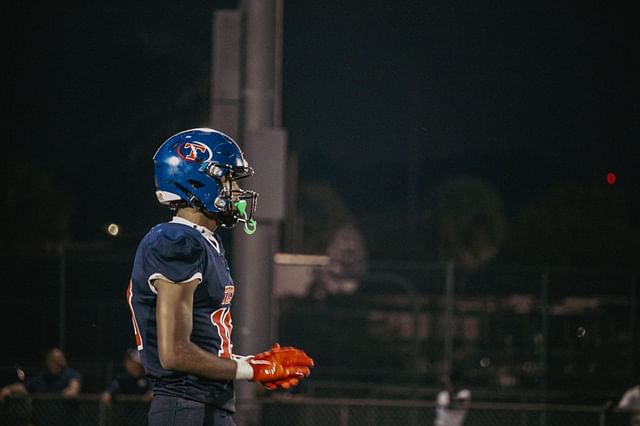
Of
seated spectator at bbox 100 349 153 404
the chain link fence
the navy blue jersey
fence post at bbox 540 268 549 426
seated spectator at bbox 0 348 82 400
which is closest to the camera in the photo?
the navy blue jersey

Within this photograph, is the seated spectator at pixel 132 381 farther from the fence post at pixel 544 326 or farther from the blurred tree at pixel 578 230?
the blurred tree at pixel 578 230

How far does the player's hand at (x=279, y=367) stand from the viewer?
4.02 metres

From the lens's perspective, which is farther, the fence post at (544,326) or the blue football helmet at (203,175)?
the fence post at (544,326)

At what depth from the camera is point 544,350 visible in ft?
53.9

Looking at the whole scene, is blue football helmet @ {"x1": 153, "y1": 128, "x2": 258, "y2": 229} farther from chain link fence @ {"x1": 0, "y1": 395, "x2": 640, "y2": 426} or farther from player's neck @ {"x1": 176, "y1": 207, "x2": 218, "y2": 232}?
chain link fence @ {"x1": 0, "y1": 395, "x2": 640, "y2": 426}

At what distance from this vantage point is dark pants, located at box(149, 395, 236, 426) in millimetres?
3885

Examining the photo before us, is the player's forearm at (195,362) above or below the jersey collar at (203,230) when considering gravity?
below

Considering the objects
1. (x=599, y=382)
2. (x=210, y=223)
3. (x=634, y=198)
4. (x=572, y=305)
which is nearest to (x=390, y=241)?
(x=634, y=198)

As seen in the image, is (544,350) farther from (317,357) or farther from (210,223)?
(210,223)

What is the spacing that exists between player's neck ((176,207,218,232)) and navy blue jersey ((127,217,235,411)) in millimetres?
68

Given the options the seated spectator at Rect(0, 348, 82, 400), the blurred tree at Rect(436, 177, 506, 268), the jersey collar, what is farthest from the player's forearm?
the blurred tree at Rect(436, 177, 506, 268)

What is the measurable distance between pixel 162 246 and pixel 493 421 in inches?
414

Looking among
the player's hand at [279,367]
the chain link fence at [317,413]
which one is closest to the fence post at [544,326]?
the chain link fence at [317,413]

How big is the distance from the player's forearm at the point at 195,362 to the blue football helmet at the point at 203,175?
22.6 inches
